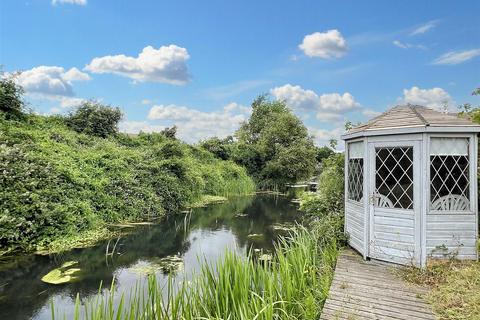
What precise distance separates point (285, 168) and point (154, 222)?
13442 millimetres

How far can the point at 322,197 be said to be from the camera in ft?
23.5

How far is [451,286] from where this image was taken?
142 inches

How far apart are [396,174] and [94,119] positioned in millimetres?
13381

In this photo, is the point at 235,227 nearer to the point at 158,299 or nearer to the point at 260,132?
the point at 158,299

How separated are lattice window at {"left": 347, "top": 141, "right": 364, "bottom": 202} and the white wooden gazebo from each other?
20 centimetres

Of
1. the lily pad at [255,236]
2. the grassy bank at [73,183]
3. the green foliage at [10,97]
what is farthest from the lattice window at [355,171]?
the green foliage at [10,97]

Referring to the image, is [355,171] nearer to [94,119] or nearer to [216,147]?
[94,119]

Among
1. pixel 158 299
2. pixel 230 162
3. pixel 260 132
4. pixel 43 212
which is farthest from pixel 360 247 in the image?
pixel 260 132

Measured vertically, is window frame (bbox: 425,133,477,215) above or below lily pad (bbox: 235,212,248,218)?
above

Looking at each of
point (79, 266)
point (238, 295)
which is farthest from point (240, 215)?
point (238, 295)

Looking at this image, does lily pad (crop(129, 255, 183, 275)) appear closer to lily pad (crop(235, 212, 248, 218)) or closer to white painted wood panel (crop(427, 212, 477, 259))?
white painted wood panel (crop(427, 212, 477, 259))

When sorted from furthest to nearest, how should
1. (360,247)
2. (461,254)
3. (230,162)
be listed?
(230,162)
(360,247)
(461,254)

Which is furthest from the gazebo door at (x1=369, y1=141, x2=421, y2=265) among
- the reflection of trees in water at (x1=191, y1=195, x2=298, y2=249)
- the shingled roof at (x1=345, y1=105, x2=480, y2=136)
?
the reflection of trees in water at (x1=191, y1=195, x2=298, y2=249)

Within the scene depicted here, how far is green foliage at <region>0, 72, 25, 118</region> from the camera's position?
1070 cm
